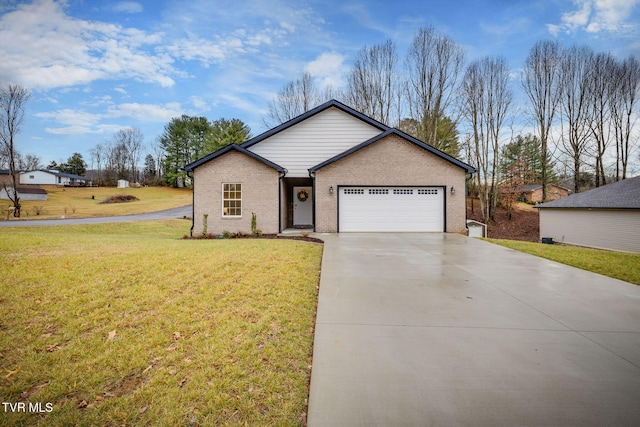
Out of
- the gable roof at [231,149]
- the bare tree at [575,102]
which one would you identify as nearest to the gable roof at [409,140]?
the gable roof at [231,149]

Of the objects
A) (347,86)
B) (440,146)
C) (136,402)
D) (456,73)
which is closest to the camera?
(136,402)

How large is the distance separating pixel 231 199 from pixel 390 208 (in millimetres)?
7674

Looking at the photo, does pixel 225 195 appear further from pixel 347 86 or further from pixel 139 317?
pixel 347 86

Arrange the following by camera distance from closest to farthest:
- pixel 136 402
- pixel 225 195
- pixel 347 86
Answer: pixel 136 402
pixel 225 195
pixel 347 86

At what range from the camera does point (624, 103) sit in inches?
952

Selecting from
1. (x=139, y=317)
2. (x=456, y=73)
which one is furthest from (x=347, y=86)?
(x=139, y=317)

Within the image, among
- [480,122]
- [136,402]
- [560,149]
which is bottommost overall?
[136,402]

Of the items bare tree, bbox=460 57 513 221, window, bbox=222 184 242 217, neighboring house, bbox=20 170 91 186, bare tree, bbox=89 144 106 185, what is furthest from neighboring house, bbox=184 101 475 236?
bare tree, bbox=89 144 106 185

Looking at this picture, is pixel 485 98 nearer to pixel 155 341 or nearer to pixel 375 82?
pixel 375 82

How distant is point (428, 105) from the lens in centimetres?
2481

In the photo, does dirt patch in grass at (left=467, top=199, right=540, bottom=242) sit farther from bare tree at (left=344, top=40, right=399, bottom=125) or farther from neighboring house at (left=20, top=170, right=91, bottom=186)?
neighboring house at (left=20, top=170, right=91, bottom=186)

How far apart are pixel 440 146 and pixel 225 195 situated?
2352cm

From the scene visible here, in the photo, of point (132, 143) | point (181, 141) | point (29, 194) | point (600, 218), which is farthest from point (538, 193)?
point (132, 143)

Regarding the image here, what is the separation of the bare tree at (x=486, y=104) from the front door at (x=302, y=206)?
18179 millimetres
